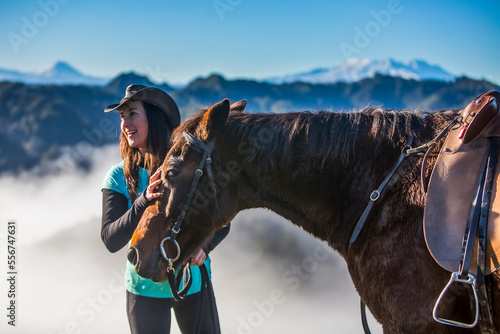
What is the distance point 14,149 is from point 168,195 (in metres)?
21.0

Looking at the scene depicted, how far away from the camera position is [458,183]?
1.64m

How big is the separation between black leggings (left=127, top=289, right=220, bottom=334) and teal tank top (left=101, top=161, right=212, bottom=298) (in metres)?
0.04

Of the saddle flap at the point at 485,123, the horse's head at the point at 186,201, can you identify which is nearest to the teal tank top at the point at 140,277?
the horse's head at the point at 186,201

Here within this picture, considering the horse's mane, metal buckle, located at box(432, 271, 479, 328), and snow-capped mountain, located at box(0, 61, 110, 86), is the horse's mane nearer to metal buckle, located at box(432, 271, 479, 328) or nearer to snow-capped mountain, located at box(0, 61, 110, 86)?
metal buckle, located at box(432, 271, 479, 328)

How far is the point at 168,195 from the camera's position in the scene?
2.06 metres

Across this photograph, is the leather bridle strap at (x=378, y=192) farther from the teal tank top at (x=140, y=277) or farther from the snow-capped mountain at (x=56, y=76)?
the snow-capped mountain at (x=56, y=76)

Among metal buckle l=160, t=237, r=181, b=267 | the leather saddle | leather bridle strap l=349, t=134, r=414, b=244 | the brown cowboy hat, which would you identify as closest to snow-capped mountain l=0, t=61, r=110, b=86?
the brown cowboy hat

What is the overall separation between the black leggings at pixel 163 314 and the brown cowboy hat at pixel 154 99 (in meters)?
1.25

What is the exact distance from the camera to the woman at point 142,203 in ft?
7.76

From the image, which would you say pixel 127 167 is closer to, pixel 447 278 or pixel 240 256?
pixel 447 278

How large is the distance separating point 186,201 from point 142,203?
0.31 metres

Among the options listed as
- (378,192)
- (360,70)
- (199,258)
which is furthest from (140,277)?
(360,70)

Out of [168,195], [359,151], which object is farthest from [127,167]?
[359,151]

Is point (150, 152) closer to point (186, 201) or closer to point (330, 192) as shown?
point (186, 201)
